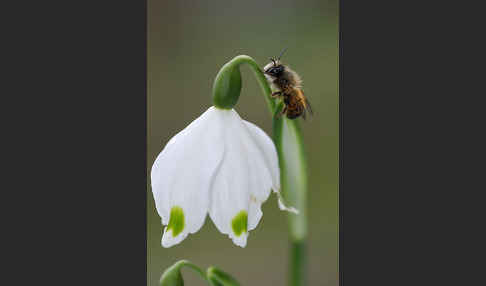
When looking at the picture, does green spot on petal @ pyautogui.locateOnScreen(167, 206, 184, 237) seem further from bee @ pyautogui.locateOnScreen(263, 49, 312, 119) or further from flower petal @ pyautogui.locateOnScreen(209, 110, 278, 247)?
bee @ pyautogui.locateOnScreen(263, 49, 312, 119)

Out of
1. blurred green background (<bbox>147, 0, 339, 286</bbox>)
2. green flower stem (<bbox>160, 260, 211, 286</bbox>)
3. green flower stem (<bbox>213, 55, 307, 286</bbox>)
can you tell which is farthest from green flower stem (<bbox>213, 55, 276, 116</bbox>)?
green flower stem (<bbox>160, 260, 211, 286</bbox>)

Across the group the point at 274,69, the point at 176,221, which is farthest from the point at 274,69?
the point at 176,221

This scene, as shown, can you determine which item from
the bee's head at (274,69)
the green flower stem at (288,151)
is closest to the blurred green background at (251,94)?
the green flower stem at (288,151)

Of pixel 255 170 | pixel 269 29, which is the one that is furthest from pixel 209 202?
pixel 269 29

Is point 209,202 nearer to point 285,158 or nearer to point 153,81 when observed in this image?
point 285,158

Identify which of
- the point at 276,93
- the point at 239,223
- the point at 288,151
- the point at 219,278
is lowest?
the point at 219,278

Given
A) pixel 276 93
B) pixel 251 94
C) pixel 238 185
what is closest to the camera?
pixel 238 185

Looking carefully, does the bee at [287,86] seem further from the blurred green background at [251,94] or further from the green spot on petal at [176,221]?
the green spot on petal at [176,221]

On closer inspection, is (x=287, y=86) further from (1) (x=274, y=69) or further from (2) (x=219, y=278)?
(2) (x=219, y=278)
